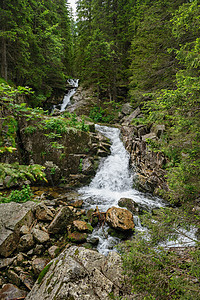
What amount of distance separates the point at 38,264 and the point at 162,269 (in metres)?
3.03

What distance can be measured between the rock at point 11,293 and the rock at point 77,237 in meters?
1.65

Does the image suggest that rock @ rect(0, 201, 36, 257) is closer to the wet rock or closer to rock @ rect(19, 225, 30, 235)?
rock @ rect(19, 225, 30, 235)

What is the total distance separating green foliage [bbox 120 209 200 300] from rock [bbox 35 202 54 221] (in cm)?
343

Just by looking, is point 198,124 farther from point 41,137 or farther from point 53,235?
point 41,137

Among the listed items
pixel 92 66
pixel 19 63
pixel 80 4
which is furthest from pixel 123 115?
pixel 80 4

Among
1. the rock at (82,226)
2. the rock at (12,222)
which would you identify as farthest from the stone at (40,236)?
the rock at (82,226)

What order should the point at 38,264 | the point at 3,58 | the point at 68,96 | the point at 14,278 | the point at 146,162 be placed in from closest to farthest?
the point at 14,278
the point at 38,264
the point at 146,162
the point at 3,58
the point at 68,96

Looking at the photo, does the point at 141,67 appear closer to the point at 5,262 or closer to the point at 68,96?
the point at 5,262

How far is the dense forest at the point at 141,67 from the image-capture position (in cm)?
271

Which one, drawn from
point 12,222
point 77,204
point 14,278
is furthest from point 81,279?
point 77,204

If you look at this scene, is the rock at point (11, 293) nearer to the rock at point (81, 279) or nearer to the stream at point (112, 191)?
the rock at point (81, 279)

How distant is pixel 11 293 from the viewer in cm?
297

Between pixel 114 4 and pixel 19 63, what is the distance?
17787 mm

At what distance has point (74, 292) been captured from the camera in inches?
90.0
